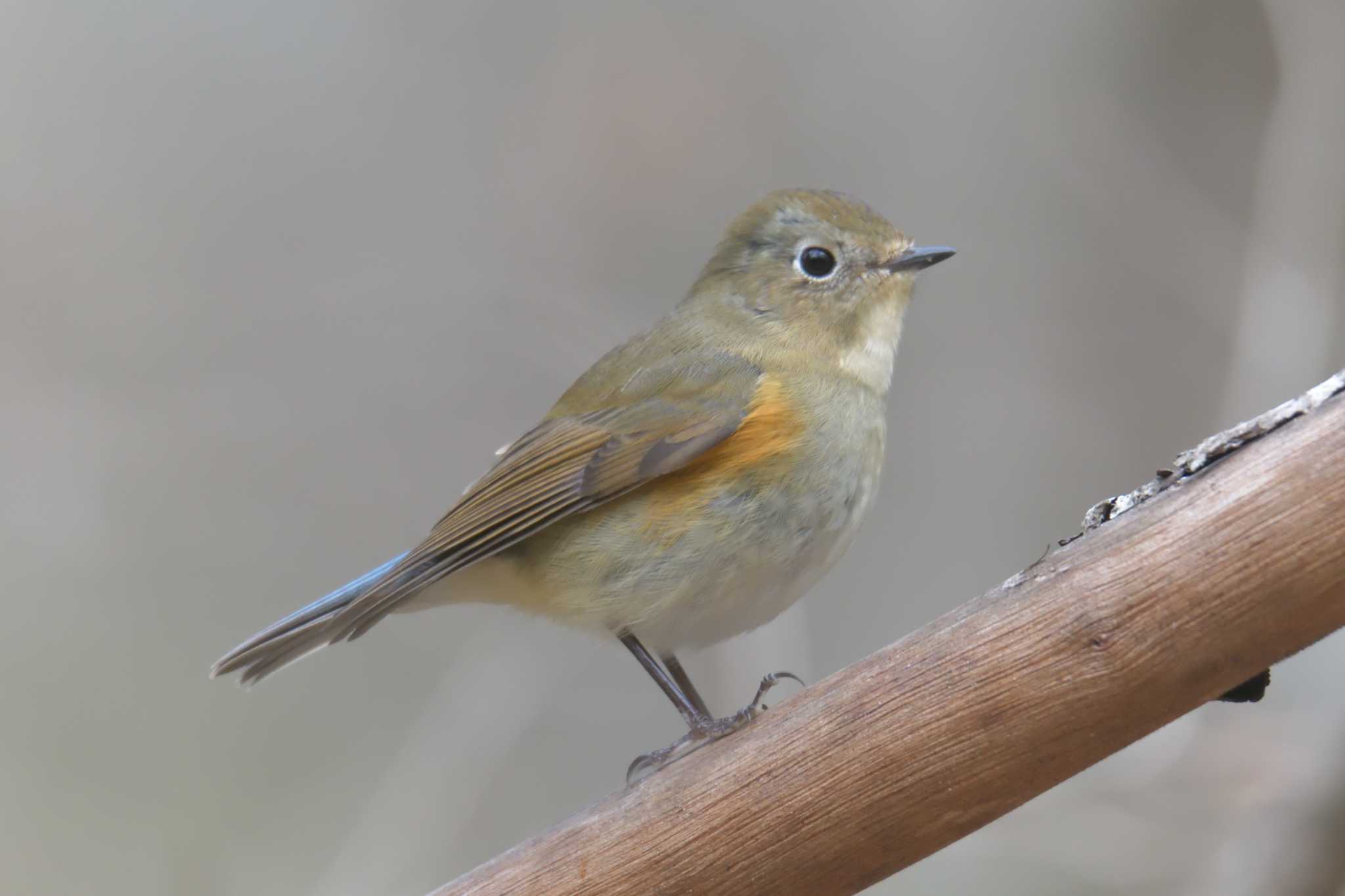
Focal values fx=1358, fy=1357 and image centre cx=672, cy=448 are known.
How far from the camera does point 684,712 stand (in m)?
2.43

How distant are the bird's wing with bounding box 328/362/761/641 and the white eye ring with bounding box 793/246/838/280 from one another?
12.2 inches

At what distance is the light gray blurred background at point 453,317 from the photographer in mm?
3908

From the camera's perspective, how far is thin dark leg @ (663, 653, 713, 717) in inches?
108

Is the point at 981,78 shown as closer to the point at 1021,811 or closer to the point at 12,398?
the point at 1021,811

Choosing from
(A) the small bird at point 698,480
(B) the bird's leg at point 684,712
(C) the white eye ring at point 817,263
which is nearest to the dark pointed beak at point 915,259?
(A) the small bird at point 698,480

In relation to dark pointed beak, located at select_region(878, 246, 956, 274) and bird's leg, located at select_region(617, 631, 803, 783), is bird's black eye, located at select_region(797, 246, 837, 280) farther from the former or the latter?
bird's leg, located at select_region(617, 631, 803, 783)

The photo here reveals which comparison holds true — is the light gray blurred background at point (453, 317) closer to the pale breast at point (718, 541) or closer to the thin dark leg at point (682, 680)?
the thin dark leg at point (682, 680)

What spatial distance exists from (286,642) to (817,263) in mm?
1348

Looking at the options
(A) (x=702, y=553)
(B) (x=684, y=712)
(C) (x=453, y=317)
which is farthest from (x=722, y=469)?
(C) (x=453, y=317)

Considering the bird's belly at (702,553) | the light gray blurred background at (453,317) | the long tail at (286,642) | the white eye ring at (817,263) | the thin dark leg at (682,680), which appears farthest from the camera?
the light gray blurred background at (453,317)

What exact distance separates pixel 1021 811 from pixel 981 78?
2.33 metres

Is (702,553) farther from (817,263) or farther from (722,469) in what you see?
(817,263)

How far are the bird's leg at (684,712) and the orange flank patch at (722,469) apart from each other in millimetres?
268

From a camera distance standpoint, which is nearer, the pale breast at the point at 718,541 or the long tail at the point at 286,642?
the pale breast at the point at 718,541
